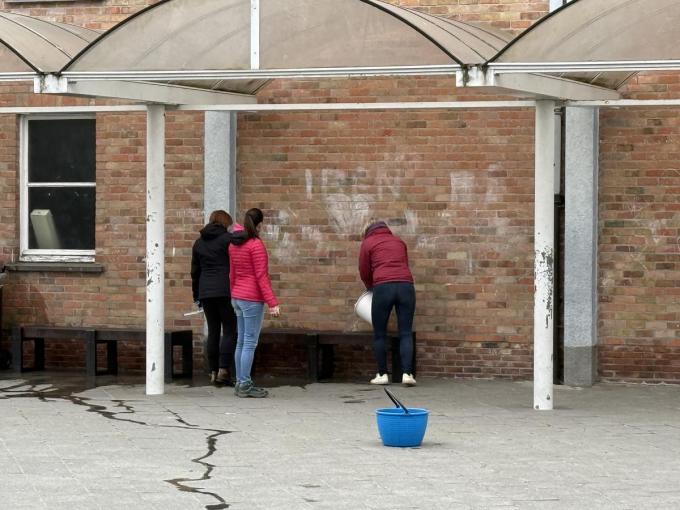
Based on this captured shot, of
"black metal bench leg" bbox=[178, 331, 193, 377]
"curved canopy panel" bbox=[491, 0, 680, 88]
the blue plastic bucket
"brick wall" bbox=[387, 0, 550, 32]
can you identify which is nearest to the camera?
the blue plastic bucket

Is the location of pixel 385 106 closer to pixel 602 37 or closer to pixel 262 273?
pixel 262 273

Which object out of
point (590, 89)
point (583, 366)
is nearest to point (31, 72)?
point (590, 89)

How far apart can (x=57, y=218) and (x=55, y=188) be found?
0.33 m

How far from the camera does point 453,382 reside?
1427cm

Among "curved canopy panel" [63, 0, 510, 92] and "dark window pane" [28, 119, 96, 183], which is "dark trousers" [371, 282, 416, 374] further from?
"dark window pane" [28, 119, 96, 183]

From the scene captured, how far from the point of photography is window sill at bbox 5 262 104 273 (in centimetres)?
1531

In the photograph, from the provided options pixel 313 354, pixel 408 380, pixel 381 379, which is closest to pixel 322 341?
pixel 313 354

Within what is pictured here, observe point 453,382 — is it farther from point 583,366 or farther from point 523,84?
point 523,84

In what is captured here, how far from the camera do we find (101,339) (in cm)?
1485

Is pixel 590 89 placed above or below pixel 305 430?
above

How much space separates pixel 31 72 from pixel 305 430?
3.86m

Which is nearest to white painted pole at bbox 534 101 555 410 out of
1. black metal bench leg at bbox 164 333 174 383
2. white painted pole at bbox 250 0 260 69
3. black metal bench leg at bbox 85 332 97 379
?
white painted pole at bbox 250 0 260 69

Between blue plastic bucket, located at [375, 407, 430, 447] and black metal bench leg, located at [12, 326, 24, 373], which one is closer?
blue plastic bucket, located at [375, 407, 430, 447]

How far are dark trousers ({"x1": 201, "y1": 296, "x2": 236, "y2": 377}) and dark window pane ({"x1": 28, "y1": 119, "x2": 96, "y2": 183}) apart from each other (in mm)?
2483
